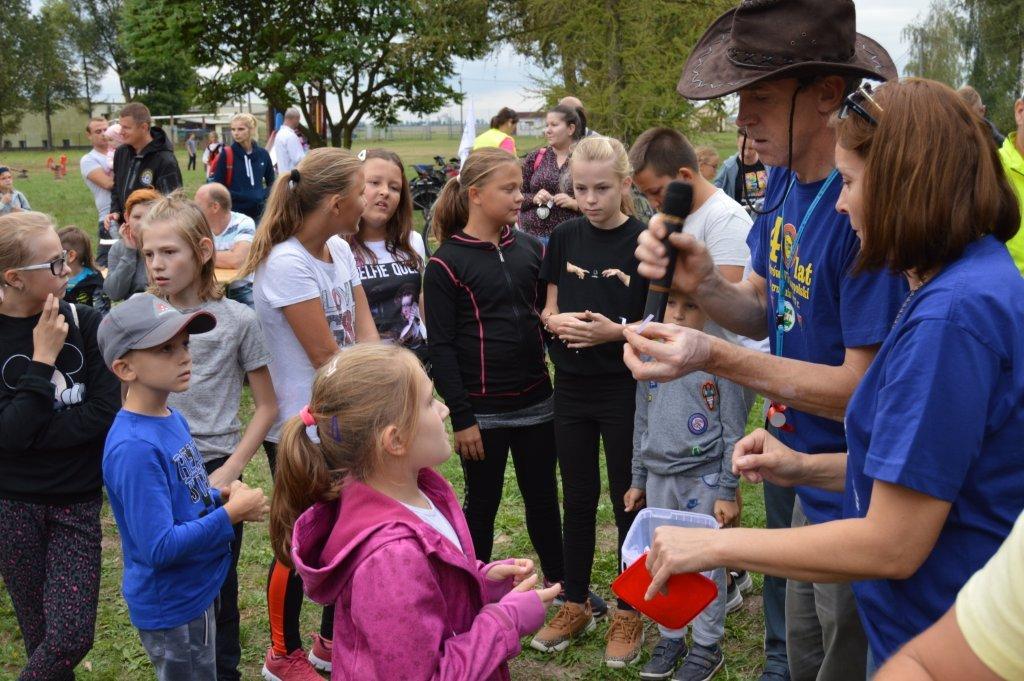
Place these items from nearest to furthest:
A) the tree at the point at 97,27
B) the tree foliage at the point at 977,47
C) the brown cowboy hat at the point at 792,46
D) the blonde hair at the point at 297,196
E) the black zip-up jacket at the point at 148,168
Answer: the brown cowboy hat at the point at 792,46
the blonde hair at the point at 297,196
the black zip-up jacket at the point at 148,168
the tree foliage at the point at 977,47
the tree at the point at 97,27

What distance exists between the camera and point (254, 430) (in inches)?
142

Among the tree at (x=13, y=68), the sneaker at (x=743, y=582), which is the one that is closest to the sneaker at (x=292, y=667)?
the sneaker at (x=743, y=582)

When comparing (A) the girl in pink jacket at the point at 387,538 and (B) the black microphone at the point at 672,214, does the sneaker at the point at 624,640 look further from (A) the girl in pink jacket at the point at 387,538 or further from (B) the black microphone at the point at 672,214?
(B) the black microphone at the point at 672,214

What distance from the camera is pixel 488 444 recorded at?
4281mm

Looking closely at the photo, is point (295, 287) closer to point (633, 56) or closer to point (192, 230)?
point (192, 230)

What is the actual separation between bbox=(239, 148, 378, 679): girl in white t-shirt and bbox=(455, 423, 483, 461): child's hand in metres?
0.72

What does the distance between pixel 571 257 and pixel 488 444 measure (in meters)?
0.96

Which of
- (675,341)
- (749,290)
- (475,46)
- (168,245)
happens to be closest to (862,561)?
(675,341)

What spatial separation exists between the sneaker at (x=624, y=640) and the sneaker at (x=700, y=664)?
0.23 meters

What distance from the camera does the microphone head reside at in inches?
93.3

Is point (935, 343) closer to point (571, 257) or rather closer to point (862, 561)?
point (862, 561)

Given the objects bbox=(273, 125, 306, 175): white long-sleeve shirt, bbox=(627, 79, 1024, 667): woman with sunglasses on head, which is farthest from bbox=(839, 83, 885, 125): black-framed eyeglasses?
A: bbox=(273, 125, 306, 175): white long-sleeve shirt

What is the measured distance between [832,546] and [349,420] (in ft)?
3.85

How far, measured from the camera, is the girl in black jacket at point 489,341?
4.20m
